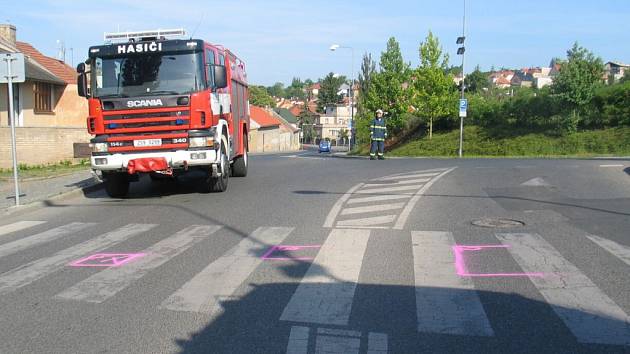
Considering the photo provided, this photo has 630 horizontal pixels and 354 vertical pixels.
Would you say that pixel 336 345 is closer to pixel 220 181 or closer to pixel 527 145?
pixel 220 181

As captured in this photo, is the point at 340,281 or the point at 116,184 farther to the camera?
the point at 116,184

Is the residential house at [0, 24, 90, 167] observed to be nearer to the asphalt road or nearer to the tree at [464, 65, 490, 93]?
the asphalt road

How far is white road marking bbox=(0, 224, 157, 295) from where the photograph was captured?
20.4ft

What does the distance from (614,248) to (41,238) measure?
304 inches

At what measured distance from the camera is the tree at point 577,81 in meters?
28.8

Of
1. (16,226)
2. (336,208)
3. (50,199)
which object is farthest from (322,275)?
(50,199)

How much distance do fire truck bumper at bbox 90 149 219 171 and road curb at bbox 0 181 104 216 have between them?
149 centimetres

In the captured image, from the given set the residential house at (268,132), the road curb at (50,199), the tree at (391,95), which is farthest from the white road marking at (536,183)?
the residential house at (268,132)

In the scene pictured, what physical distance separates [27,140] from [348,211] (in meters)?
18.1

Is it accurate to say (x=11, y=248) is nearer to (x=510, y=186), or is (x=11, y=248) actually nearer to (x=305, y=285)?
(x=305, y=285)

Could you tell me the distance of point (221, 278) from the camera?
617cm

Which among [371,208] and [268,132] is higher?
[268,132]

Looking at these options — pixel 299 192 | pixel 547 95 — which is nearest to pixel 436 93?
pixel 547 95

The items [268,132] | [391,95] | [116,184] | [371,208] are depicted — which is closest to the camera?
[371,208]
